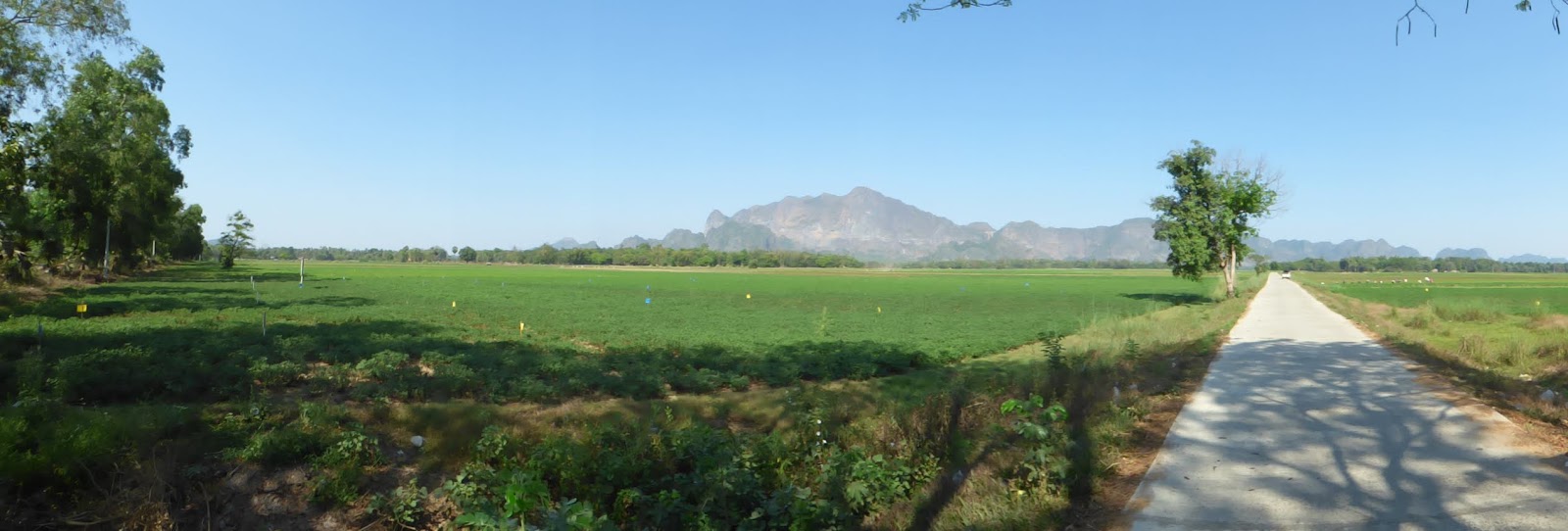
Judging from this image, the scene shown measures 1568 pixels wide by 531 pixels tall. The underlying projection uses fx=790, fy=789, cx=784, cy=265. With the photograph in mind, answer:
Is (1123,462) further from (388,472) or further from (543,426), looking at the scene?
(388,472)

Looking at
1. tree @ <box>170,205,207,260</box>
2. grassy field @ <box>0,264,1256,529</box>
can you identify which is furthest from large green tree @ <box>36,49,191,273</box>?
tree @ <box>170,205,207,260</box>

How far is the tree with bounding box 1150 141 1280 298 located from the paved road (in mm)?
35860

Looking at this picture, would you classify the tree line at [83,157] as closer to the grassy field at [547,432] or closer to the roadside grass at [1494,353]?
the grassy field at [547,432]

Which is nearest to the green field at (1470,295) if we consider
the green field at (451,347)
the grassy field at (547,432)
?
the green field at (451,347)

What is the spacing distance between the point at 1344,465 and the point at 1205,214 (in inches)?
1703

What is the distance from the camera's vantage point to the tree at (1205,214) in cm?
→ 4366

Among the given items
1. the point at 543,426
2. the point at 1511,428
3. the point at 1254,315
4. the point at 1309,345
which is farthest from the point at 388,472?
the point at 1254,315

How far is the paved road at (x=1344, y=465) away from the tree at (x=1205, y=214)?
3586cm

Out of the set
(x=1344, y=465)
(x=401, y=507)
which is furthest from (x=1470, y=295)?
(x=401, y=507)

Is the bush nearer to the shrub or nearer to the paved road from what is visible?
the shrub

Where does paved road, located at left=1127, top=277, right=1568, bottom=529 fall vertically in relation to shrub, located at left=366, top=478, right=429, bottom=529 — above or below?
above

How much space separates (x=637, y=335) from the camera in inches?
906

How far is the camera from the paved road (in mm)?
5062

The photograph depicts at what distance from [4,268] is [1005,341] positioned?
3722 centimetres
